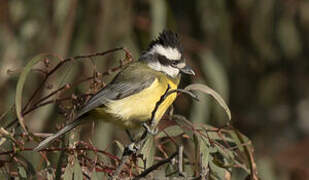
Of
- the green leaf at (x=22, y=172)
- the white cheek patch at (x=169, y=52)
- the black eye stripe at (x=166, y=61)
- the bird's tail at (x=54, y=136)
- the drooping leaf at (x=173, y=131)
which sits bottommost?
the green leaf at (x=22, y=172)

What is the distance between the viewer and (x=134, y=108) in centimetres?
211

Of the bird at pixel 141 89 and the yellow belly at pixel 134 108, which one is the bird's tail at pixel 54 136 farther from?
the yellow belly at pixel 134 108

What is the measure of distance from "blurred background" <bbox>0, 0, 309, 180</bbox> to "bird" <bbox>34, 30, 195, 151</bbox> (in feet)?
2.45

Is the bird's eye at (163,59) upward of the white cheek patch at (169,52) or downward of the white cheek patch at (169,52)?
downward

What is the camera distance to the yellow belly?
2.10 meters

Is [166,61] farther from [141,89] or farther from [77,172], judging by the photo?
[77,172]

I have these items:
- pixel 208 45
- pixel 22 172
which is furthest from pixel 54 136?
pixel 208 45

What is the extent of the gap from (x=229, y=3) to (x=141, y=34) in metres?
0.79

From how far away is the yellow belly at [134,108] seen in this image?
2096mm

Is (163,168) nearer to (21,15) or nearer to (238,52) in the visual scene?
(21,15)

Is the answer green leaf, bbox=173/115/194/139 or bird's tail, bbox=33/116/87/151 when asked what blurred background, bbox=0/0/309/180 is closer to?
bird's tail, bbox=33/116/87/151

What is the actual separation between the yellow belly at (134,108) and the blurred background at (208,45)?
87 centimetres

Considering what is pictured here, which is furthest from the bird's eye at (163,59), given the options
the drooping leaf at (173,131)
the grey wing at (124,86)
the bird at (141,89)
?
the drooping leaf at (173,131)

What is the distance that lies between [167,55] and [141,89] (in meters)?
0.20
